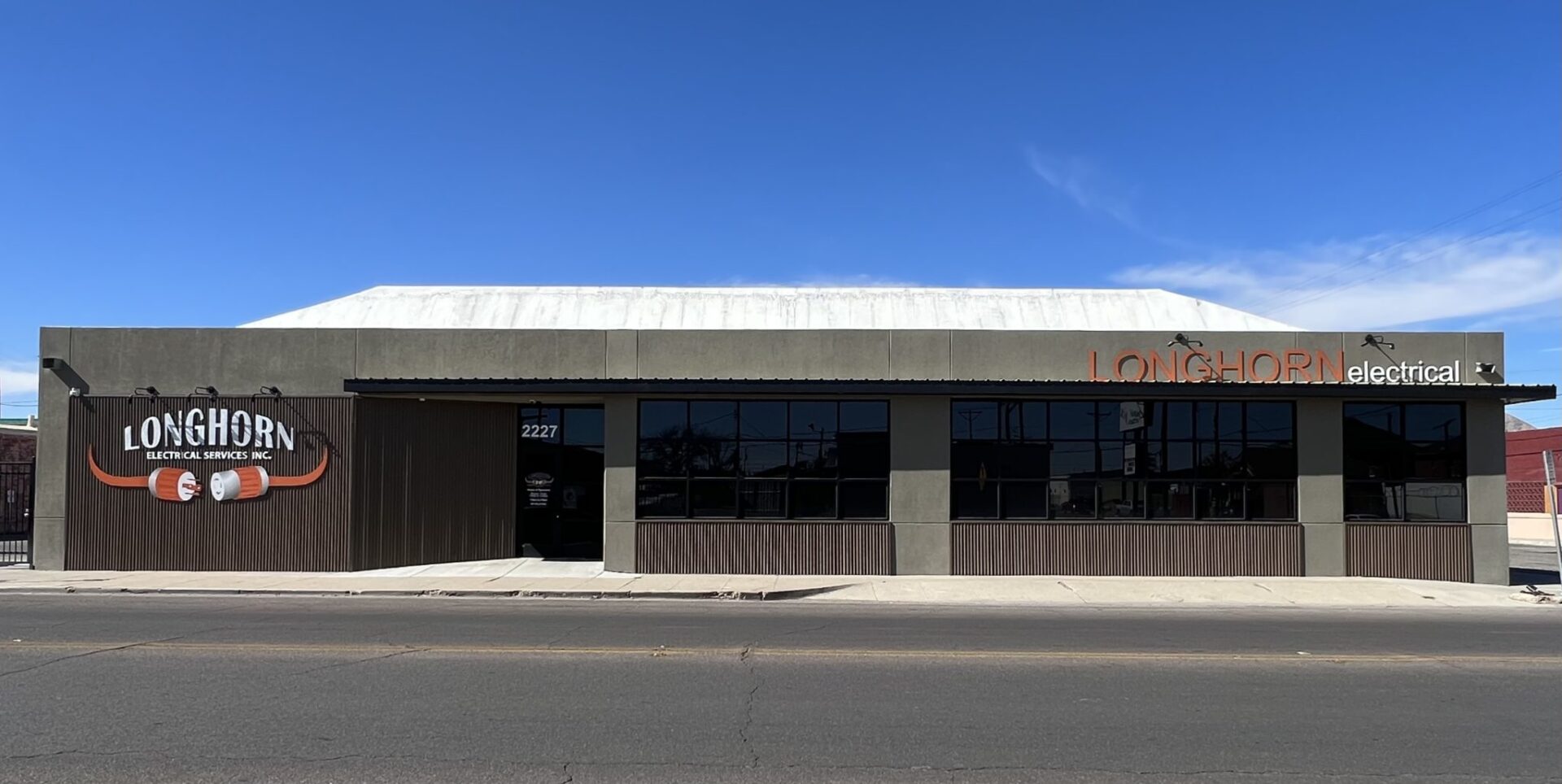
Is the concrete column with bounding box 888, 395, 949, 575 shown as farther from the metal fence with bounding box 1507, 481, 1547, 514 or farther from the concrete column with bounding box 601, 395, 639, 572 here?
the metal fence with bounding box 1507, 481, 1547, 514

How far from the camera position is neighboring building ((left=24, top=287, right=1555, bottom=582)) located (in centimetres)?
1883

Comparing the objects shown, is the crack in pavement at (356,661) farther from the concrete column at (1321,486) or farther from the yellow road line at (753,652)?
the concrete column at (1321,486)

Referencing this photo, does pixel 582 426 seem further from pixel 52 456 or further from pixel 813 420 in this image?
pixel 52 456

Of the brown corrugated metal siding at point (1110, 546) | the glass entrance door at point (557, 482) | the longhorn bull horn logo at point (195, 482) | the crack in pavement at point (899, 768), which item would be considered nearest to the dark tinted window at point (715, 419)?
the glass entrance door at point (557, 482)

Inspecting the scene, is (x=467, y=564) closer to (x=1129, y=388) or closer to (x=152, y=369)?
(x=152, y=369)

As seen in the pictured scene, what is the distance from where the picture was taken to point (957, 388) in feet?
60.4

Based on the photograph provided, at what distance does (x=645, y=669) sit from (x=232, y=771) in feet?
12.5

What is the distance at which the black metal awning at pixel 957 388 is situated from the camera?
723 inches

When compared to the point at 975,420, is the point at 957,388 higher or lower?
higher

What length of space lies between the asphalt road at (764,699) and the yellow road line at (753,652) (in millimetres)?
56

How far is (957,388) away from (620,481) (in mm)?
6238

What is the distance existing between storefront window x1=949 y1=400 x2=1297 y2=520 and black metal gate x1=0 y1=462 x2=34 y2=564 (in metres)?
17.0

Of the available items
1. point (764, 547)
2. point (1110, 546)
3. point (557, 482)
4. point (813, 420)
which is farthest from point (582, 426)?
point (1110, 546)

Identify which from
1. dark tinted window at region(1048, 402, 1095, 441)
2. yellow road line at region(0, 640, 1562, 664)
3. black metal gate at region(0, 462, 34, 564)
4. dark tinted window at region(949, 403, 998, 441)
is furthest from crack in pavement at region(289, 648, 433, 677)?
black metal gate at region(0, 462, 34, 564)
